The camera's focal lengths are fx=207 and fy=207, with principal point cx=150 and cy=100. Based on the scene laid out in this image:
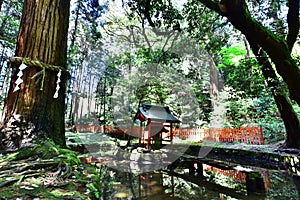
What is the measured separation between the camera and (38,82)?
1.58m

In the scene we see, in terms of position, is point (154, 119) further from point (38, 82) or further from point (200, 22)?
point (38, 82)

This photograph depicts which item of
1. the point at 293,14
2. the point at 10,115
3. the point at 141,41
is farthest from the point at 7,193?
the point at 141,41

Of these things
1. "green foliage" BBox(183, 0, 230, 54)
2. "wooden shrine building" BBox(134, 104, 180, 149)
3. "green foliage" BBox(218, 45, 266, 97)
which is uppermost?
"green foliage" BBox(183, 0, 230, 54)

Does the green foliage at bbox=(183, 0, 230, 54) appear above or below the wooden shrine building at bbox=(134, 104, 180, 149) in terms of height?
above

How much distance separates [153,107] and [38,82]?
903 cm

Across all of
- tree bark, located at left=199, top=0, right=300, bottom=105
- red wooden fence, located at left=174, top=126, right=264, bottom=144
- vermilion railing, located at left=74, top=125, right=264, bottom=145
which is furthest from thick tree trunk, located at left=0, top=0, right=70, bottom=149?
red wooden fence, located at left=174, top=126, right=264, bottom=144

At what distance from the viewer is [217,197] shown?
165 inches

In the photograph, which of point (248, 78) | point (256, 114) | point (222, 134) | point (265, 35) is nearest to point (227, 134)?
point (222, 134)

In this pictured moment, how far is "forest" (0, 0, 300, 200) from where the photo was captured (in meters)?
1.42

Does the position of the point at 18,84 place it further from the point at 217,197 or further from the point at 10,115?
the point at 217,197

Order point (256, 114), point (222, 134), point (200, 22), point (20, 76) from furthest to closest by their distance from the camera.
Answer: point (256, 114), point (222, 134), point (200, 22), point (20, 76)

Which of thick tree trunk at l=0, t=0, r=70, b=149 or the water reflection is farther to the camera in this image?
the water reflection

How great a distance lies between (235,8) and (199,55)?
1305 centimetres

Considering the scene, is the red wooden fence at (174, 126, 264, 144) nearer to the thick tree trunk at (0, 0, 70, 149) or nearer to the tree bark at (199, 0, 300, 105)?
the tree bark at (199, 0, 300, 105)
